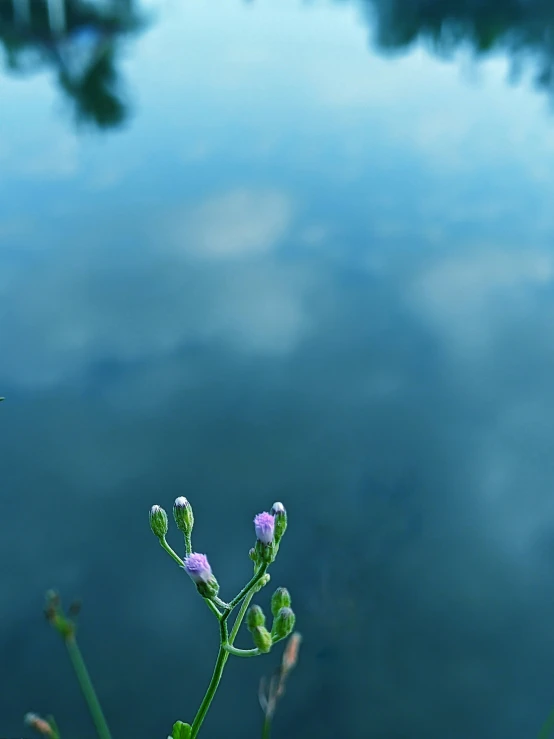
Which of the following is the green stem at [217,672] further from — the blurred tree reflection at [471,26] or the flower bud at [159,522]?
the blurred tree reflection at [471,26]

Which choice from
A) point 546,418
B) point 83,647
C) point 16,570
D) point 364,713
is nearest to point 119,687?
point 83,647

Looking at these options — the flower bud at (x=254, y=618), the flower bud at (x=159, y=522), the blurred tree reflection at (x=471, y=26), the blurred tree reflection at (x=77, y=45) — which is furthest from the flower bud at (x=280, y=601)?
the blurred tree reflection at (x=471, y=26)

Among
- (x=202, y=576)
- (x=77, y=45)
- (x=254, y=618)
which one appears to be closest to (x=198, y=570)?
(x=202, y=576)

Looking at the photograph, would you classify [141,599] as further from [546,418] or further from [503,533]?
[546,418]

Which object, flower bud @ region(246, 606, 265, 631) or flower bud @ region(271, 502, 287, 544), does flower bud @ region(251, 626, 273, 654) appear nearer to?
flower bud @ region(246, 606, 265, 631)

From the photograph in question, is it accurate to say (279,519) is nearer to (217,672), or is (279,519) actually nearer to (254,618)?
(254,618)

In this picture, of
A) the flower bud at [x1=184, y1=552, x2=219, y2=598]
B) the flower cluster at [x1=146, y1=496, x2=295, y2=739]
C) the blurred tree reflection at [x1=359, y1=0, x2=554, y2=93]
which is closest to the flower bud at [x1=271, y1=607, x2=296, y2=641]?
the flower cluster at [x1=146, y1=496, x2=295, y2=739]
